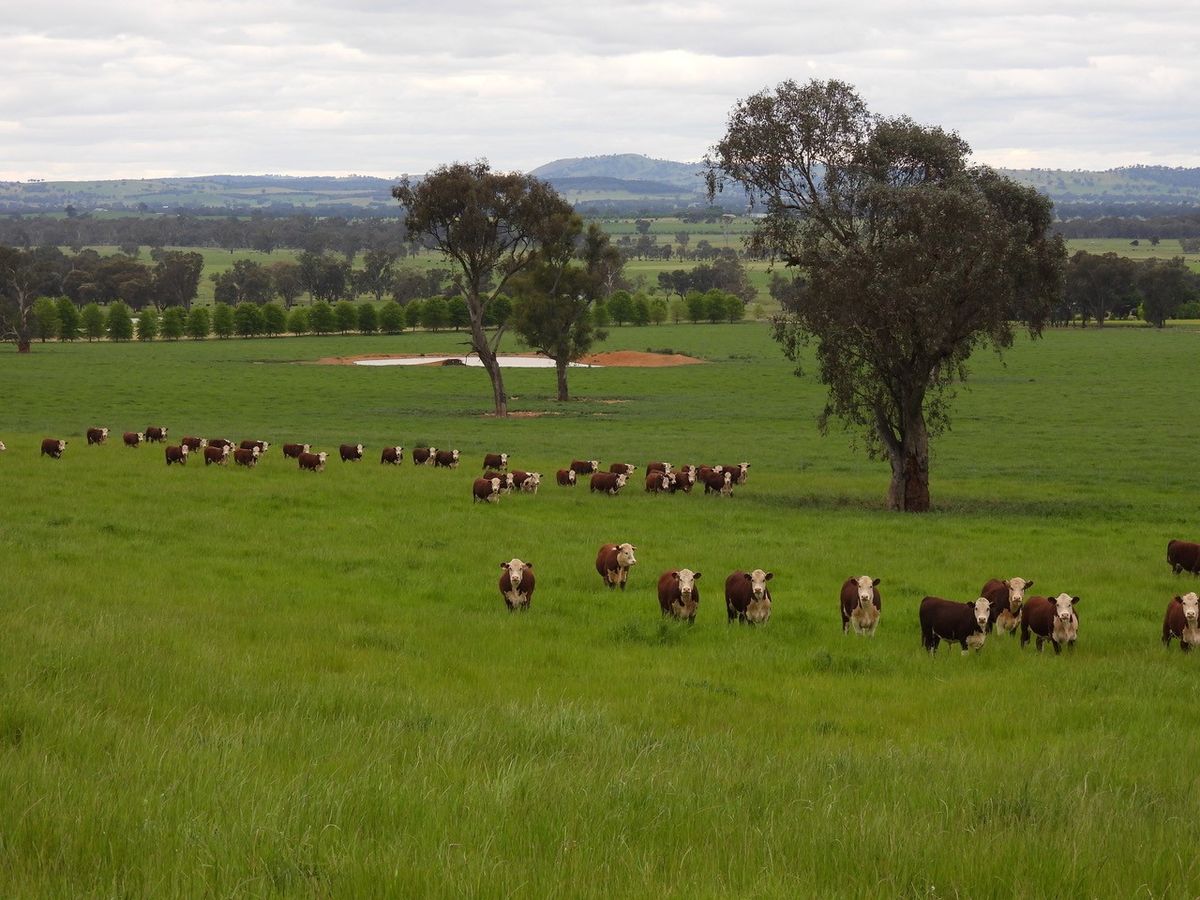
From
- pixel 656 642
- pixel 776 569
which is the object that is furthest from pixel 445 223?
pixel 656 642

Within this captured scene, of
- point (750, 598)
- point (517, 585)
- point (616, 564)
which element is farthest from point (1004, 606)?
point (517, 585)

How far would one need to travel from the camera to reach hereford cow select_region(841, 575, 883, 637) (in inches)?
723

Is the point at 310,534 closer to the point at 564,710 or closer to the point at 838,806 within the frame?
the point at 564,710

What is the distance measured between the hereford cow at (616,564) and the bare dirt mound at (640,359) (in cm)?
8903

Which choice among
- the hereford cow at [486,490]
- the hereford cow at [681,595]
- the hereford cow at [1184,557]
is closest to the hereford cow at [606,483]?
the hereford cow at [486,490]

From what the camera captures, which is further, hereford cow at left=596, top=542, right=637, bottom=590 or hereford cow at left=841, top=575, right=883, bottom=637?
hereford cow at left=596, top=542, right=637, bottom=590

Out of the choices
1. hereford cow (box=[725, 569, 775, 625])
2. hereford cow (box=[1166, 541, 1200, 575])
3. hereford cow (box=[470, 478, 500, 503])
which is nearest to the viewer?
hereford cow (box=[725, 569, 775, 625])

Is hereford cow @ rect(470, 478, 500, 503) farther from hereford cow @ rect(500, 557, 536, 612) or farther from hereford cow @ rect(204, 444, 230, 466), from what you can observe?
hereford cow @ rect(500, 557, 536, 612)

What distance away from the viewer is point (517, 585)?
19.5 m

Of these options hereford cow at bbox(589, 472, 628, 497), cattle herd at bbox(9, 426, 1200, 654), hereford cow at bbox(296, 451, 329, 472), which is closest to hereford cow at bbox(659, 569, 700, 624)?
cattle herd at bbox(9, 426, 1200, 654)

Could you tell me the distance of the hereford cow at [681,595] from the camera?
19.0m

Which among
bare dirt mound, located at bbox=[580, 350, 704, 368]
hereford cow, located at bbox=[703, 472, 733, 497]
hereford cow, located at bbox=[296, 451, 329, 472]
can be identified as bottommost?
hereford cow, located at bbox=[703, 472, 733, 497]

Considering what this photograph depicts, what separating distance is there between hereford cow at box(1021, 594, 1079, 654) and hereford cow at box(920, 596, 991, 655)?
0.96 meters

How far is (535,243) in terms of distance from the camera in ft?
231
